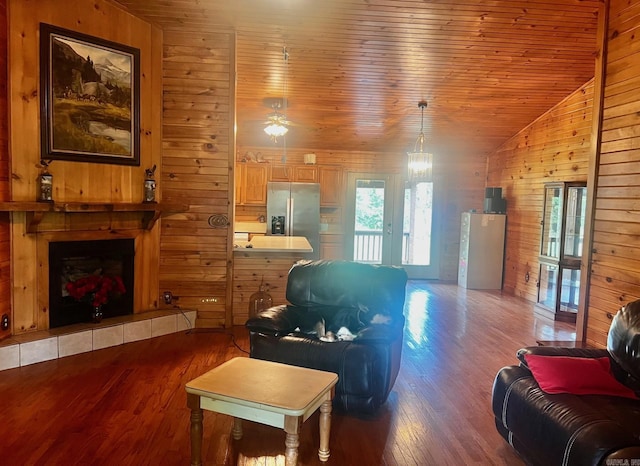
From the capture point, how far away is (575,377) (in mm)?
2121

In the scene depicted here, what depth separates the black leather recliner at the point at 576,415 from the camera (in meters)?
1.68

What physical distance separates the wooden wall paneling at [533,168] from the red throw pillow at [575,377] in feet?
12.3

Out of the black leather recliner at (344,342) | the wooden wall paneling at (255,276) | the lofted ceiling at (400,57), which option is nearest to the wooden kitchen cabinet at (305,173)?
the lofted ceiling at (400,57)

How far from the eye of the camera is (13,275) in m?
3.37

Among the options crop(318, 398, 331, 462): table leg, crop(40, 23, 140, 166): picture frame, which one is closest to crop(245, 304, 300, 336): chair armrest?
crop(318, 398, 331, 462): table leg

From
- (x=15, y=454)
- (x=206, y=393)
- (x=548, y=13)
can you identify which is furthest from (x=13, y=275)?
(x=548, y=13)

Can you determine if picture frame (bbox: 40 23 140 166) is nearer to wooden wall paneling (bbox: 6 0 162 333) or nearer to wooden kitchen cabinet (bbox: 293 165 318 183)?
wooden wall paneling (bbox: 6 0 162 333)

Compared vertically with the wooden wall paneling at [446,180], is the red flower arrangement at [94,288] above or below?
below

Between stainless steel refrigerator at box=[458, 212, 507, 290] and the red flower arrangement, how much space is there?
17.0ft

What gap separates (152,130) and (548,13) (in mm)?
3764

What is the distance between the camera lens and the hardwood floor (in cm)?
221

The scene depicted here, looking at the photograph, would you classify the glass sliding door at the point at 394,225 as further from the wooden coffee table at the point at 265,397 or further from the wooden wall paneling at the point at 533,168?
the wooden coffee table at the point at 265,397

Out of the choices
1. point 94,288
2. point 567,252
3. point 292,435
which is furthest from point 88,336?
point 567,252

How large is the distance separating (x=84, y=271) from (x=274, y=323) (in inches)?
82.3
